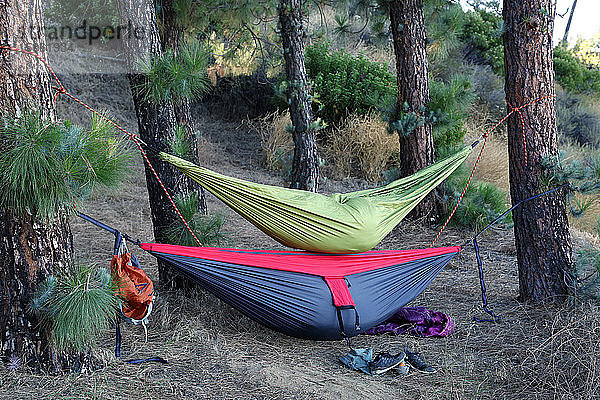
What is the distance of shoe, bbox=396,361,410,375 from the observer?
6.51 ft

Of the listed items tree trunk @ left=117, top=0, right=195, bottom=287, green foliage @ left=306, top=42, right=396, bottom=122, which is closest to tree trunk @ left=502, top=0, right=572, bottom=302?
tree trunk @ left=117, top=0, right=195, bottom=287

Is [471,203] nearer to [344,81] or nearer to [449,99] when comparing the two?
[449,99]

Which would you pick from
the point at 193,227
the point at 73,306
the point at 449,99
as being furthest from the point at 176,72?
the point at 449,99

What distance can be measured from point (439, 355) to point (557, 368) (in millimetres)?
429

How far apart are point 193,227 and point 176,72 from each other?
0.69 meters

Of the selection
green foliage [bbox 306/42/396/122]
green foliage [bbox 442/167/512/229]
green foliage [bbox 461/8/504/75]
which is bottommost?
green foliage [bbox 442/167/512/229]

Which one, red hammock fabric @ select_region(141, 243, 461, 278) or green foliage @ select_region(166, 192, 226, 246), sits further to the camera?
green foliage @ select_region(166, 192, 226, 246)

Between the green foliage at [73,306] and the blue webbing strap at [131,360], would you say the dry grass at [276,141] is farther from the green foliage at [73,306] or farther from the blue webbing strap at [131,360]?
the green foliage at [73,306]

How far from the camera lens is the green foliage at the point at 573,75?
8.55 meters

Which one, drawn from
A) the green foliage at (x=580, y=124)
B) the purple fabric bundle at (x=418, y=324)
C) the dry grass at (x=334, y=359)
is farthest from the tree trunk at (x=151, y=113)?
the green foliage at (x=580, y=124)

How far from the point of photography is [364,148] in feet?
18.5

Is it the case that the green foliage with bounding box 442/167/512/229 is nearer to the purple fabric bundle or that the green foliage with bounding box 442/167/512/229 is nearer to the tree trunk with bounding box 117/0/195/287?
the purple fabric bundle

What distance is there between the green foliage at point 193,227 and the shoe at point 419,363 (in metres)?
0.99

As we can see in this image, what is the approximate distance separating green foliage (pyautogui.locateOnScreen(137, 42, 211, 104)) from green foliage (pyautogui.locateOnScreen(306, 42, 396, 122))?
359 cm
